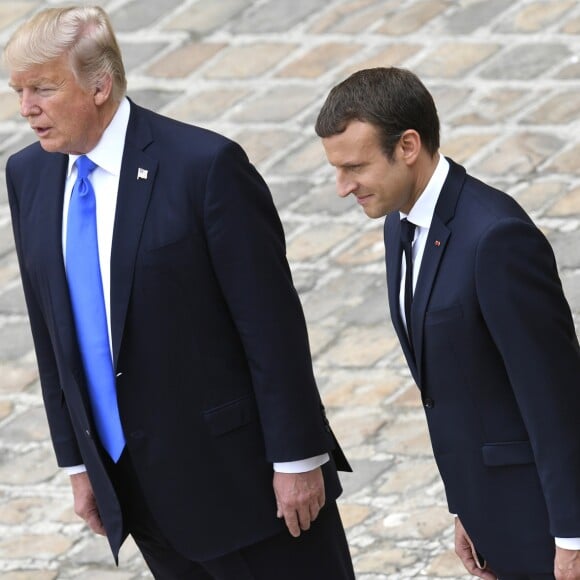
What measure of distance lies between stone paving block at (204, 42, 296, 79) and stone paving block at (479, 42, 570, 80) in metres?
1.12

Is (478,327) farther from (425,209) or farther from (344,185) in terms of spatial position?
(344,185)

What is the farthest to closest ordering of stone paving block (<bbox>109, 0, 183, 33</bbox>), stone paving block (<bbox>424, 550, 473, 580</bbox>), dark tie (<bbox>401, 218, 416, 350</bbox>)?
stone paving block (<bbox>109, 0, 183, 33</bbox>) < stone paving block (<bbox>424, 550, 473, 580</bbox>) < dark tie (<bbox>401, 218, 416, 350</bbox>)

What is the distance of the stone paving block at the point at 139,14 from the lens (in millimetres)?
8133

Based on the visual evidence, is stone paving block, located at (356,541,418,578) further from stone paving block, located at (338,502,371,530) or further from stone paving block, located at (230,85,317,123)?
stone paving block, located at (230,85,317,123)

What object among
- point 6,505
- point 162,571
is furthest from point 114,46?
point 6,505

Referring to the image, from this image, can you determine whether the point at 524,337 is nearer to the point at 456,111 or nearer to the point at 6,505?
the point at 6,505

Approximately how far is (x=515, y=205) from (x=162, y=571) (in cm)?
131

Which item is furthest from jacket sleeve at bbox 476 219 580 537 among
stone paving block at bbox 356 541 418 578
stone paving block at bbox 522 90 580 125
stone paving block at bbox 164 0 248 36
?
stone paving block at bbox 164 0 248 36

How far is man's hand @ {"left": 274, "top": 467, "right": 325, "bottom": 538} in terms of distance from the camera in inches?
131

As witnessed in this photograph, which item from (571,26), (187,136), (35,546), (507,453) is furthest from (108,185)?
(571,26)

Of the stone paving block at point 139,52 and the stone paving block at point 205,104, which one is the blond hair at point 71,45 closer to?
the stone paving block at point 205,104

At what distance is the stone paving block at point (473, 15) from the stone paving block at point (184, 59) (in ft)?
3.98

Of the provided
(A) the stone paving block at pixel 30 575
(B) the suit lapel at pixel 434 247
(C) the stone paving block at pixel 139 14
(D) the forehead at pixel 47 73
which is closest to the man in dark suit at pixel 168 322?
(D) the forehead at pixel 47 73

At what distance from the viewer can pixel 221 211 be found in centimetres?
319
